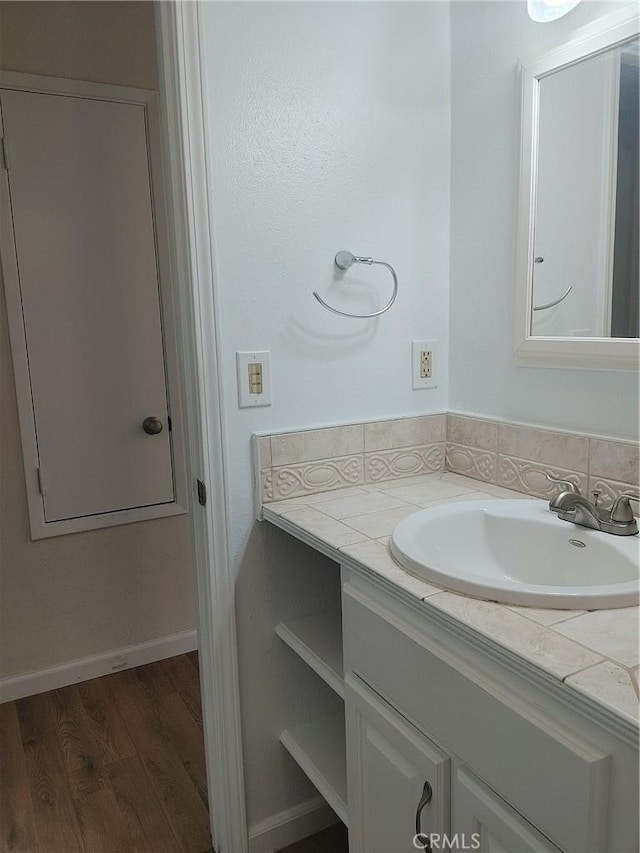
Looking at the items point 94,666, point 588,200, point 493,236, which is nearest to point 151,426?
point 94,666

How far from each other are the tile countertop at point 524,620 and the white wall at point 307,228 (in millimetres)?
278

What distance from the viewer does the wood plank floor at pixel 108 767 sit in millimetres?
1677

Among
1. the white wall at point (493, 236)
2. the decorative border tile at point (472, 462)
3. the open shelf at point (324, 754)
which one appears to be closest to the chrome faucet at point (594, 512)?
the white wall at point (493, 236)

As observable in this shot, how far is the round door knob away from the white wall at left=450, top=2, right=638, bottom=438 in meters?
1.21

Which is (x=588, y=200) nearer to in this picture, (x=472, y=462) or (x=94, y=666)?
(x=472, y=462)

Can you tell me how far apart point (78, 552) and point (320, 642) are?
4.11ft

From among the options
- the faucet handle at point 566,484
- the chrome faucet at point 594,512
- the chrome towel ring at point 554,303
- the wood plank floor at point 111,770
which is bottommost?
the wood plank floor at point 111,770

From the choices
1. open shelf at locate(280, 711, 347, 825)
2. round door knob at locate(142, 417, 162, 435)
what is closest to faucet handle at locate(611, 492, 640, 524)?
open shelf at locate(280, 711, 347, 825)

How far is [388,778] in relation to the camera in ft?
3.59

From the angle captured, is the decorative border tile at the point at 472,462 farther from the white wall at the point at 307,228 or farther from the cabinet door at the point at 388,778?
the cabinet door at the point at 388,778

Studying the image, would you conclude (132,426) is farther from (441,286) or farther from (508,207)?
(508,207)

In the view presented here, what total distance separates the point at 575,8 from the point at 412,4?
0.43 m

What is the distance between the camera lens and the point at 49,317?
2.19m

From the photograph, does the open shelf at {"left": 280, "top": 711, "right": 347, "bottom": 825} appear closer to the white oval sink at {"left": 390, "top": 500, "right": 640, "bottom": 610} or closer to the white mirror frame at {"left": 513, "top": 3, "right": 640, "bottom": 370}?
the white oval sink at {"left": 390, "top": 500, "right": 640, "bottom": 610}
